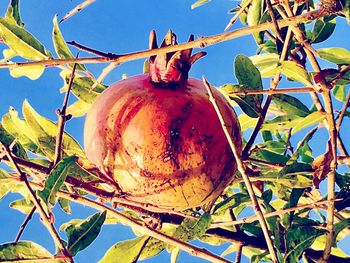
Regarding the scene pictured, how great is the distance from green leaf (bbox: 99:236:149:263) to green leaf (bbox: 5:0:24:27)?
54 centimetres

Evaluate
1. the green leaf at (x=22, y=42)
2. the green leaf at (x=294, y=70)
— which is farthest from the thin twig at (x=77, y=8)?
the green leaf at (x=294, y=70)

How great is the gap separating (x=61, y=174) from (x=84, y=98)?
371 mm

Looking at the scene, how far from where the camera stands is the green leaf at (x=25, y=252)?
103 cm

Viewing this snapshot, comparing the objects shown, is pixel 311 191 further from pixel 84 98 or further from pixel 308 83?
pixel 84 98

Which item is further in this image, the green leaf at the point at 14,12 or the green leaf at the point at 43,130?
the green leaf at the point at 14,12

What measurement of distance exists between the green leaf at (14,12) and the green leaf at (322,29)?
676 millimetres

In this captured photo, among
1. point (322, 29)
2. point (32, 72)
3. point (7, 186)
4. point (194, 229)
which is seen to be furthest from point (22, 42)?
point (322, 29)

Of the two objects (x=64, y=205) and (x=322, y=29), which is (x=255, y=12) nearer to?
(x=322, y=29)

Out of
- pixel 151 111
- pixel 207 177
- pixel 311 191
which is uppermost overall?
pixel 151 111

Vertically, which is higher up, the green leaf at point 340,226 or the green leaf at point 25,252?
the green leaf at point 25,252

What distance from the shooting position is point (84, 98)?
1360 millimetres

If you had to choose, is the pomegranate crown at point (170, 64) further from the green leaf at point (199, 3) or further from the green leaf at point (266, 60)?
the green leaf at point (199, 3)

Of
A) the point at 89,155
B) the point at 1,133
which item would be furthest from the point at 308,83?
the point at 1,133

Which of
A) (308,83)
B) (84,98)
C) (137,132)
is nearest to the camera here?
(137,132)
